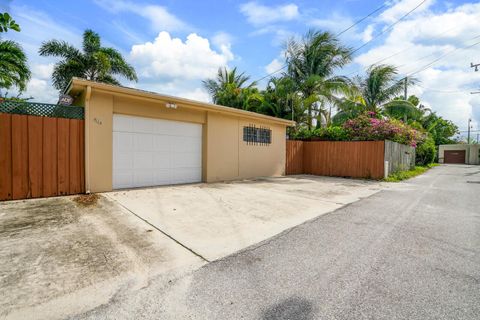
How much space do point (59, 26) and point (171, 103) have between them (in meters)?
5.09

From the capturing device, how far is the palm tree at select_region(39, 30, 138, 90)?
1324 centimetres

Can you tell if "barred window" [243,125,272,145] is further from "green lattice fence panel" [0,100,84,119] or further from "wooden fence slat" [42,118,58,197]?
"wooden fence slat" [42,118,58,197]

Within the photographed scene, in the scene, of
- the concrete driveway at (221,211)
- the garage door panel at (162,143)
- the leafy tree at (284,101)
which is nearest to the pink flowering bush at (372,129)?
the leafy tree at (284,101)

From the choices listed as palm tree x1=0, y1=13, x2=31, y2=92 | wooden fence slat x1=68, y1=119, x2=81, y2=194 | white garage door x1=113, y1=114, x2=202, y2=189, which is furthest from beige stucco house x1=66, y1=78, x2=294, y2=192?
palm tree x1=0, y1=13, x2=31, y2=92

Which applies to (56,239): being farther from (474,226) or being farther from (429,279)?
(474,226)

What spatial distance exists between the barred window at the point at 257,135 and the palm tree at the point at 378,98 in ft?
25.7

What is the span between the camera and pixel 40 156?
5645 millimetres

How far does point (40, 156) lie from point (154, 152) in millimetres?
2738

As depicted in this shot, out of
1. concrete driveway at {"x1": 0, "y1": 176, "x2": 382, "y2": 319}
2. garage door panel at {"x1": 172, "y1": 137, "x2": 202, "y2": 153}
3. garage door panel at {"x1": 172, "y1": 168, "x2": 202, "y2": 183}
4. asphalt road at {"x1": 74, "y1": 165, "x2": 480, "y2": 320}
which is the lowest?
asphalt road at {"x1": 74, "y1": 165, "x2": 480, "y2": 320}

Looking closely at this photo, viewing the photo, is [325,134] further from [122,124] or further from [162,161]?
[122,124]

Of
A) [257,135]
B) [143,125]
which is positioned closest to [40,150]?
[143,125]

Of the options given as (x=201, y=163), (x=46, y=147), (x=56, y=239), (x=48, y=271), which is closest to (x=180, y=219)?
(x=56, y=239)

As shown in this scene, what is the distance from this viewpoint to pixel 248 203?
18.9 ft

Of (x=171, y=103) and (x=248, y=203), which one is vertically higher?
(x=171, y=103)
